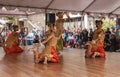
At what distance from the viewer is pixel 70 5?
385 inches

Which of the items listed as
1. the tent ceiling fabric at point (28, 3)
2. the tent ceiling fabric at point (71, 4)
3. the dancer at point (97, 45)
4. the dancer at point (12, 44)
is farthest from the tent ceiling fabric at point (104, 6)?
the dancer at point (97, 45)

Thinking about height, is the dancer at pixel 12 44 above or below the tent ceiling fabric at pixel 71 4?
below

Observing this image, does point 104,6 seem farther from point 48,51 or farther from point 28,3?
point 48,51

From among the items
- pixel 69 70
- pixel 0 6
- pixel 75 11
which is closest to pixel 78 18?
pixel 75 11

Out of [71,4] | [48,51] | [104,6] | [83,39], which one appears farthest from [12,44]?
[104,6]

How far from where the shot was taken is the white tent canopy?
8.67 metres

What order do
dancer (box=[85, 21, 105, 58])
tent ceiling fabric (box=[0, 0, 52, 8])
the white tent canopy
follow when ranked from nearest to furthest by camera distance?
1. dancer (box=[85, 21, 105, 58])
2. tent ceiling fabric (box=[0, 0, 52, 8])
3. the white tent canopy

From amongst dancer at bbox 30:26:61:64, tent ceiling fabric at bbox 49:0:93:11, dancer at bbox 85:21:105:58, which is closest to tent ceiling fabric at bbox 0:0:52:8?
tent ceiling fabric at bbox 49:0:93:11

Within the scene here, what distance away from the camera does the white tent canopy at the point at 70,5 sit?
28.5ft

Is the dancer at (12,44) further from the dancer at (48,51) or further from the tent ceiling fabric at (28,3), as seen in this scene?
the dancer at (48,51)

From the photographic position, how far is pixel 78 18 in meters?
15.5

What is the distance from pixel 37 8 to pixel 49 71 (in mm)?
5661

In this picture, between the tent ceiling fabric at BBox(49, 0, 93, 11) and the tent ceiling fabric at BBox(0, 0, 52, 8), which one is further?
the tent ceiling fabric at BBox(49, 0, 93, 11)

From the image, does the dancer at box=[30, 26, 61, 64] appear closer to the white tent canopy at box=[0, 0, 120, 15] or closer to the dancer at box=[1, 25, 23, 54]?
the dancer at box=[1, 25, 23, 54]
